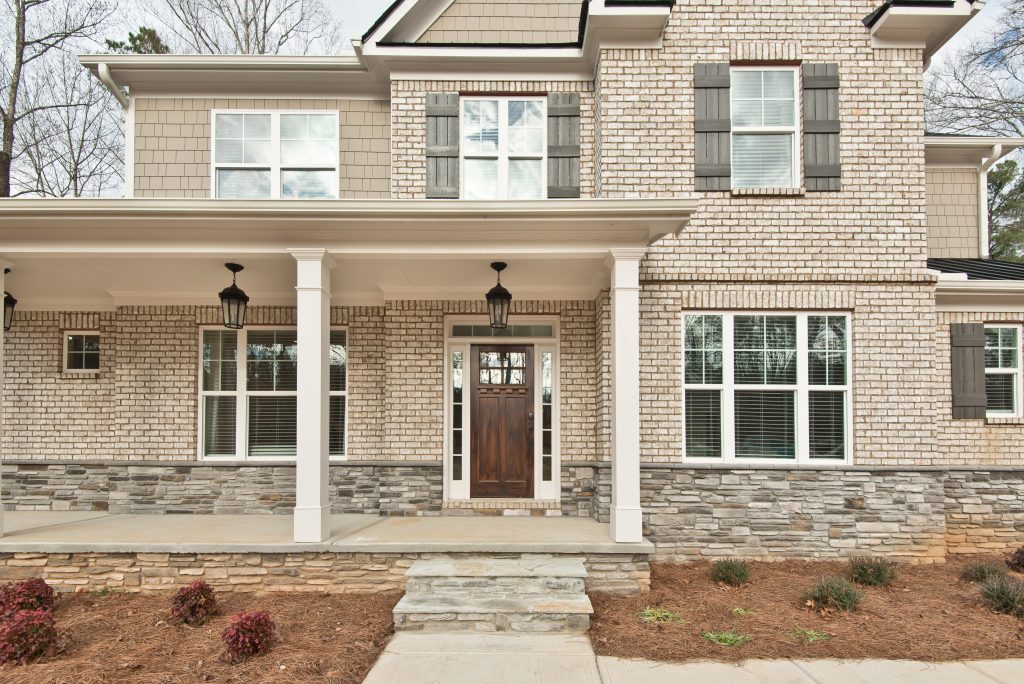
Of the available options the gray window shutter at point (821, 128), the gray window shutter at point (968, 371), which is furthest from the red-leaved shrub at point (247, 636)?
the gray window shutter at point (968, 371)

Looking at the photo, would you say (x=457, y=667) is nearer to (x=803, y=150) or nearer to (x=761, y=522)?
(x=761, y=522)

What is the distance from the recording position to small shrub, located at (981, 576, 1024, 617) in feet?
16.4

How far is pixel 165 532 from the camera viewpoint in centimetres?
618

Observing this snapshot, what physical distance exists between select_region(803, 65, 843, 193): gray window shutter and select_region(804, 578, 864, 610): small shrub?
4.11 metres

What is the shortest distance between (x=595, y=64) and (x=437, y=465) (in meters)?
5.06

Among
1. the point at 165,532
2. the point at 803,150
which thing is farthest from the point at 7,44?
the point at 803,150

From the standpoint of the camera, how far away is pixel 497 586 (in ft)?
16.8

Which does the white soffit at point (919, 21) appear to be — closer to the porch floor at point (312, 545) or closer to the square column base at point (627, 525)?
the square column base at point (627, 525)

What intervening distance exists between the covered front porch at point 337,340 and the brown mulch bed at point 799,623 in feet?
2.53

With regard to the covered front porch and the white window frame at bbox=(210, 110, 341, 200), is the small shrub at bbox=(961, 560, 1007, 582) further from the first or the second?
the white window frame at bbox=(210, 110, 341, 200)

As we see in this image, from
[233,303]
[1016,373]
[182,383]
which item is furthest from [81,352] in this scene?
[1016,373]

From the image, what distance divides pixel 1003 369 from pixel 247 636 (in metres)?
8.36

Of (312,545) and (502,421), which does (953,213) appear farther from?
(312,545)

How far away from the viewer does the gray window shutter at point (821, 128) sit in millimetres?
6895
